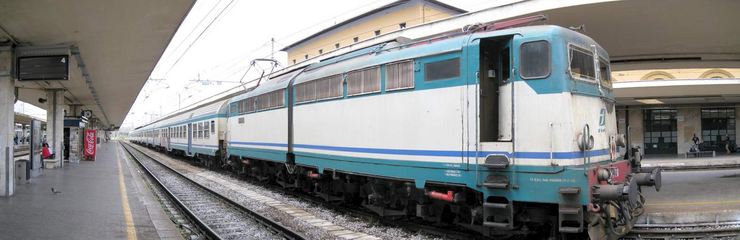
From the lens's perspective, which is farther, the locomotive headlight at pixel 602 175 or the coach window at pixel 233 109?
the coach window at pixel 233 109

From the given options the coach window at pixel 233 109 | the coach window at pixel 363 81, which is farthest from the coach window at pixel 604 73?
the coach window at pixel 233 109

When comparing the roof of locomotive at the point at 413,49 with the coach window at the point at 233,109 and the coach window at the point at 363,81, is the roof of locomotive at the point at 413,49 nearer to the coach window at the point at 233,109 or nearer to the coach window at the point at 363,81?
the coach window at the point at 363,81

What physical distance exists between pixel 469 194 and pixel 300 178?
6387 mm

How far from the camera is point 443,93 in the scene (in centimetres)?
720

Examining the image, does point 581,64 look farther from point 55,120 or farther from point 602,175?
point 55,120

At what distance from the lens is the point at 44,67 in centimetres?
1079

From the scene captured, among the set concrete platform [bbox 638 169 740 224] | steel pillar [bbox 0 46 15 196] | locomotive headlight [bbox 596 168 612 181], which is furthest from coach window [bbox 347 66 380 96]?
steel pillar [bbox 0 46 15 196]

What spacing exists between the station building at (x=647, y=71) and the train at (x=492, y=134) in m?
4.93

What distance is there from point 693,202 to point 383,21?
28.7m

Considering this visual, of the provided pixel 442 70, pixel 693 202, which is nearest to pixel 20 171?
pixel 442 70

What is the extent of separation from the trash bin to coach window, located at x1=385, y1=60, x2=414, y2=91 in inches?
432

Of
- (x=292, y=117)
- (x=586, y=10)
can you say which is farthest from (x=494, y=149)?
(x=586, y=10)

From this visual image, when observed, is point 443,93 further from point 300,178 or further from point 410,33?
point 410,33

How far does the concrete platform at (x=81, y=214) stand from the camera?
7.63 m
